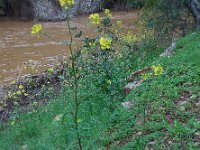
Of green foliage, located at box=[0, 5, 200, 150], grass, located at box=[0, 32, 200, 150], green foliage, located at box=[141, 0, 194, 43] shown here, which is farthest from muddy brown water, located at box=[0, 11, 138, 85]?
grass, located at box=[0, 32, 200, 150]

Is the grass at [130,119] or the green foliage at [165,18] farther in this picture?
the green foliage at [165,18]

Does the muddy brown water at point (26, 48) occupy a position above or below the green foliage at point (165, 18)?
below

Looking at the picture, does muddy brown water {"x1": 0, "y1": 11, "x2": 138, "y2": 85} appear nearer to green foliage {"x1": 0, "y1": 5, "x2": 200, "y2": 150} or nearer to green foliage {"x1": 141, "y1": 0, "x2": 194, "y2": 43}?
green foliage {"x1": 141, "y1": 0, "x2": 194, "y2": 43}

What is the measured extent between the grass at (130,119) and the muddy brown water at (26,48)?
421 cm

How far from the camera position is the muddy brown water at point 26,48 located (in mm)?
11031

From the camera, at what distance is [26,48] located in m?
13.5

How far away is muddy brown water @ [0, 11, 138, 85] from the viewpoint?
36.2ft

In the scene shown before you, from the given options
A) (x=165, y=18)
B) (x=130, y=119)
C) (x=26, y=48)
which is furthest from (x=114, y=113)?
(x=26, y=48)

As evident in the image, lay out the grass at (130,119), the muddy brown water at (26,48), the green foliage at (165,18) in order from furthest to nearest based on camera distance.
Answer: the muddy brown water at (26,48) < the green foliage at (165,18) < the grass at (130,119)

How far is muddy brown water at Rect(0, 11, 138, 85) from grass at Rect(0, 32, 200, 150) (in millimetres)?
4214

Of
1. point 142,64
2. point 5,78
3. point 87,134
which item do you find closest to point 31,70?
point 5,78

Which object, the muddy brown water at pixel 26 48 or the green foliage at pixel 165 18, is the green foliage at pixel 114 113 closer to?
the green foliage at pixel 165 18

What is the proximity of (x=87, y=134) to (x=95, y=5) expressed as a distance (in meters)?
17.7

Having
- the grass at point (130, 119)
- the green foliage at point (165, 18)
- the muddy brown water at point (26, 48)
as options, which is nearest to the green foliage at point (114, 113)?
the grass at point (130, 119)
